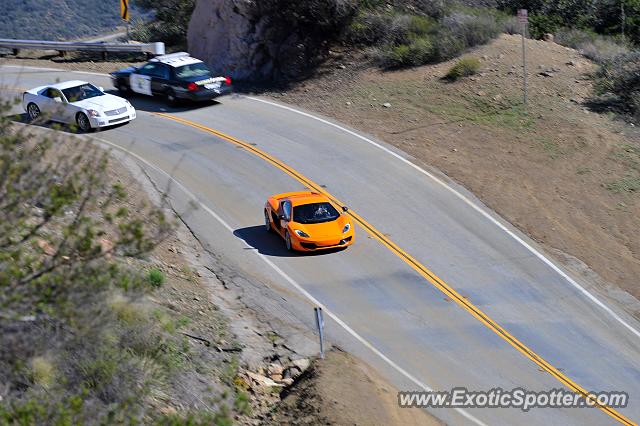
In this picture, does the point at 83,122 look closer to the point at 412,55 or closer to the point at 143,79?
the point at 143,79

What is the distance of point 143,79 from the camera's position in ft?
102

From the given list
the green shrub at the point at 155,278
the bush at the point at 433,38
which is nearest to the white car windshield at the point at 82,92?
the bush at the point at 433,38

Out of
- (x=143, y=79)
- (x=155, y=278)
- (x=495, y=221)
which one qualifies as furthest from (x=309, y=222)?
(x=143, y=79)

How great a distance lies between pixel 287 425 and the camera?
1435cm

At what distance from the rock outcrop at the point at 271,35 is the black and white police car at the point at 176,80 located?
383 cm

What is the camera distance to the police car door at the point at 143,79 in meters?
31.2

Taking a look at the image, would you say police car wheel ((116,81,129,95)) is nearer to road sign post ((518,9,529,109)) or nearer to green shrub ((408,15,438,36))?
green shrub ((408,15,438,36))

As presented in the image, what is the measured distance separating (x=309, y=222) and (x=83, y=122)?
402 inches

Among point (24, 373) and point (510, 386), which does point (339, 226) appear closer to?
point (510, 386)

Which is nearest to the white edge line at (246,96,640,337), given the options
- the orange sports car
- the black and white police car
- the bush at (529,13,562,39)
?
the black and white police car

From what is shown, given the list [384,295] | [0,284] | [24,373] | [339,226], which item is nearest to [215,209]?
[339,226]

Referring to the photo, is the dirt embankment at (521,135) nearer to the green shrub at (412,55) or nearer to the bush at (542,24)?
the green shrub at (412,55)

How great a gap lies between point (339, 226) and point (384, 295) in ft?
8.23

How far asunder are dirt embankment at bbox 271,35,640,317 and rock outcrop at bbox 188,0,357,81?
1261 mm
